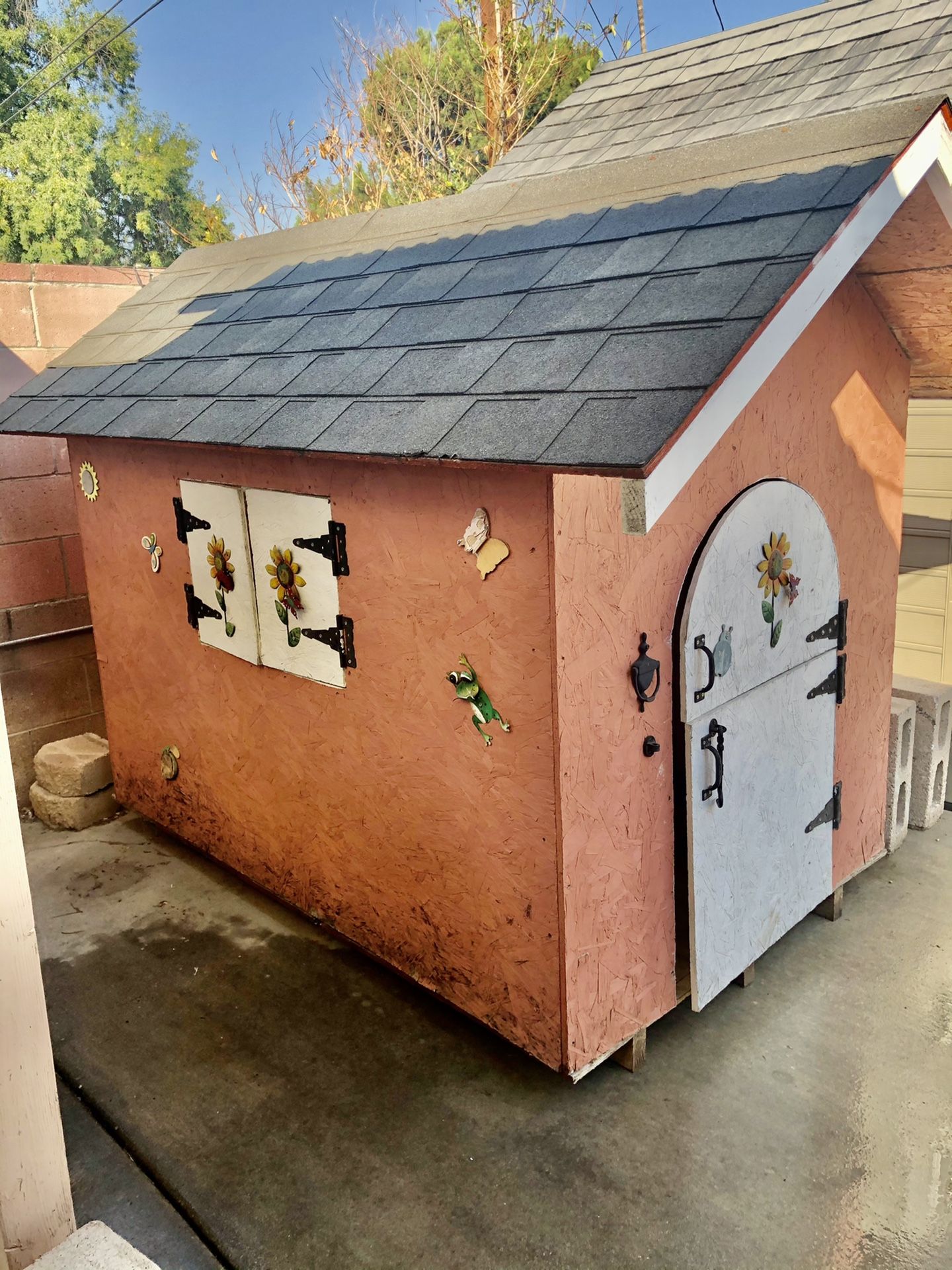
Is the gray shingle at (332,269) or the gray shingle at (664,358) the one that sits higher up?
the gray shingle at (332,269)

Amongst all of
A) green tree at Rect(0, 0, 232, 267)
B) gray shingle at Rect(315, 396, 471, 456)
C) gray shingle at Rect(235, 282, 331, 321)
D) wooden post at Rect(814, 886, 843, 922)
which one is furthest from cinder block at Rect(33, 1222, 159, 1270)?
green tree at Rect(0, 0, 232, 267)

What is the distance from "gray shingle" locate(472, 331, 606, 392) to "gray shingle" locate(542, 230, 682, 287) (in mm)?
370

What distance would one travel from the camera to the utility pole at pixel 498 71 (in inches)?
527

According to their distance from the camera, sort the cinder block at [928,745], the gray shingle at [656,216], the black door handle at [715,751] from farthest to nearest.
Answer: the cinder block at [928,745], the black door handle at [715,751], the gray shingle at [656,216]

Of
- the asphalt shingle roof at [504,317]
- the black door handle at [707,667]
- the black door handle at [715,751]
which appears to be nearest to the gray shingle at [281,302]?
the asphalt shingle roof at [504,317]

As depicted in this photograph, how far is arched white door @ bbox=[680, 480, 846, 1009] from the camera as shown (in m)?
3.49

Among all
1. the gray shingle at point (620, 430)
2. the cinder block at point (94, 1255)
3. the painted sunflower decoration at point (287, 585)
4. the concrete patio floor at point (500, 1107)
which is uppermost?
the gray shingle at point (620, 430)

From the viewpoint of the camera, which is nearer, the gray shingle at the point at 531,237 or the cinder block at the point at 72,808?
the gray shingle at the point at 531,237

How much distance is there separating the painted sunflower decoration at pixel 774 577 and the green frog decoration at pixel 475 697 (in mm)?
1129

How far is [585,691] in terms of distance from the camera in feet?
10.4

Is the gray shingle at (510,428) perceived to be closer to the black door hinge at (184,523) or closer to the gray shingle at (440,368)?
the gray shingle at (440,368)

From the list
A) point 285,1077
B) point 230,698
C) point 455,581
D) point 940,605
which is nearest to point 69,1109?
point 285,1077

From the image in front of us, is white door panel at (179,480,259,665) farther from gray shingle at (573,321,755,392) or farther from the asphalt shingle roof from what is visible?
gray shingle at (573,321,755,392)

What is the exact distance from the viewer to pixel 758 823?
384cm
